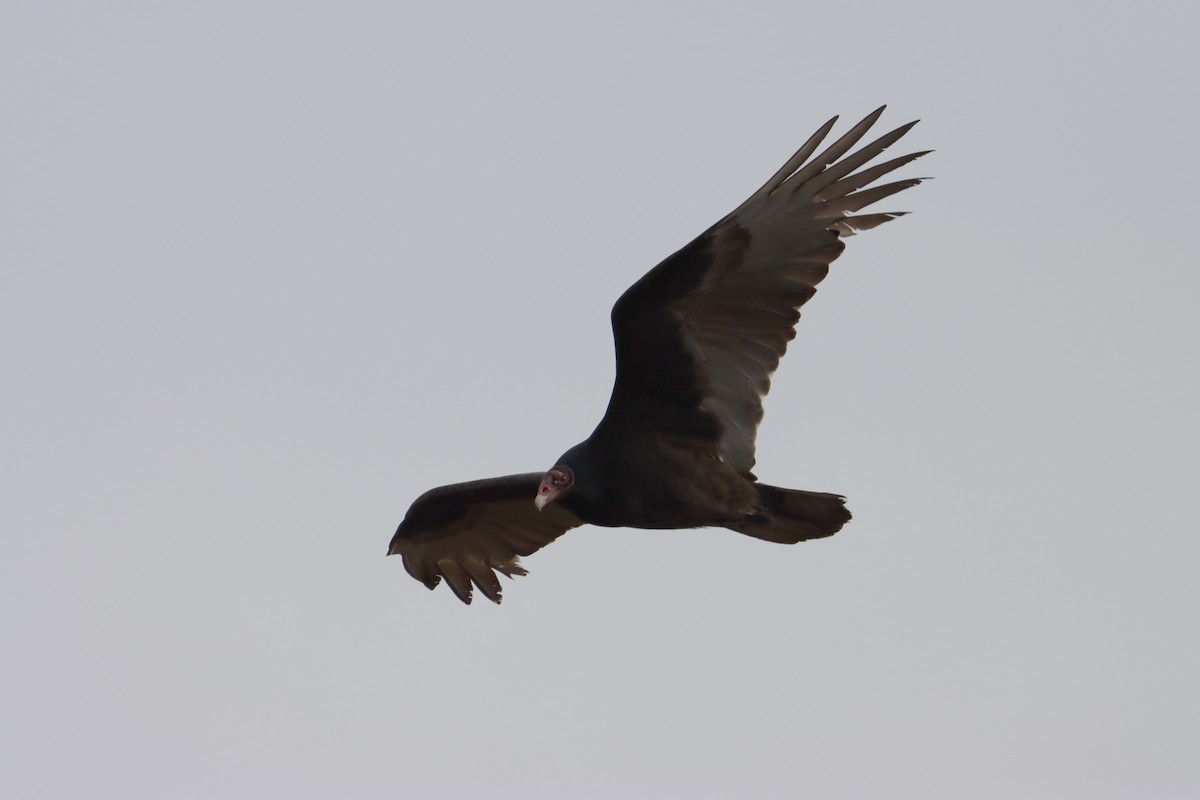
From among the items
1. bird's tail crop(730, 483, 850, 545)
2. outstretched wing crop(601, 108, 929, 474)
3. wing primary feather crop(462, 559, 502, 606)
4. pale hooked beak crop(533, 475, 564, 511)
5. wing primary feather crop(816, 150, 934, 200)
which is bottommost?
bird's tail crop(730, 483, 850, 545)

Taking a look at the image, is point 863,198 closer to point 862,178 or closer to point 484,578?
point 862,178

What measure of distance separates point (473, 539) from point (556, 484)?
6.06ft

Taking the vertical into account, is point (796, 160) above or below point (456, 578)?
above

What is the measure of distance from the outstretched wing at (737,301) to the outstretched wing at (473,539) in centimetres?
175

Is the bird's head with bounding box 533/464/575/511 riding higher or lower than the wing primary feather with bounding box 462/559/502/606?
lower

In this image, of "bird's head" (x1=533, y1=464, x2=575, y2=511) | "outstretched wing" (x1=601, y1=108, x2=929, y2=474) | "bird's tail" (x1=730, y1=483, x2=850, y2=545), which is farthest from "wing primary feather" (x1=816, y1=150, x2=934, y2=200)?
"bird's head" (x1=533, y1=464, x2=575, y2=511)

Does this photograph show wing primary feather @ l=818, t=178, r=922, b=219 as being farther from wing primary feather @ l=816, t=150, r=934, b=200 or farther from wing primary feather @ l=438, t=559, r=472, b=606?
wing primary feather @ l=438, t=559, r=472, b=606

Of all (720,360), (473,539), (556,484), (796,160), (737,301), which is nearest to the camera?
(796,160)

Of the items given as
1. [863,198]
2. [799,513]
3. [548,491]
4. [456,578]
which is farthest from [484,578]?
[863,198]

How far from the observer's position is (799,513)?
8500 mm

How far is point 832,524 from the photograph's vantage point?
851cm

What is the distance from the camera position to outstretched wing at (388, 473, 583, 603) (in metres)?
10.1

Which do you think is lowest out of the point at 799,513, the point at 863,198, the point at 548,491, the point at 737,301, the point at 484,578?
the point at 799,513

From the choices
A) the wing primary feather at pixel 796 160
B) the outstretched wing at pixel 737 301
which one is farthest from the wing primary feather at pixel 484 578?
the wing primary feather at pixel 796 160
